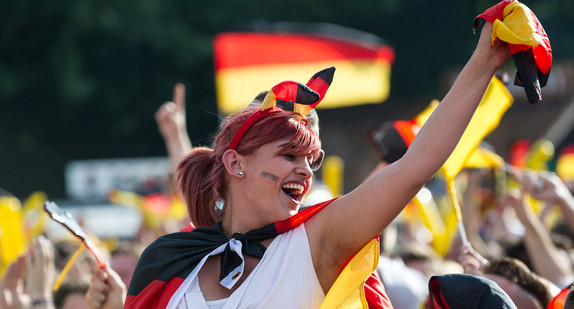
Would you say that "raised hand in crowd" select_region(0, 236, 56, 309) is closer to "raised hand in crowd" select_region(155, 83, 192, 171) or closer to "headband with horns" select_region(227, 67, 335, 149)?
"raised hand in crowd" select_region(155, 83, 192, 171)

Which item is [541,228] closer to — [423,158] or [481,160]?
[481,160]

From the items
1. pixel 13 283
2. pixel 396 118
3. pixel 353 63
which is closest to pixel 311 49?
pixel 353 63

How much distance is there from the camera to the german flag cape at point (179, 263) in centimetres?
216

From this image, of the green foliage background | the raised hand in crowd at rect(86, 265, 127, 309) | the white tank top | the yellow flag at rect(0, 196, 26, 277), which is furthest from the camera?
the green foliage background

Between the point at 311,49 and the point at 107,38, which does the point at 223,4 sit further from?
the point at 311,49

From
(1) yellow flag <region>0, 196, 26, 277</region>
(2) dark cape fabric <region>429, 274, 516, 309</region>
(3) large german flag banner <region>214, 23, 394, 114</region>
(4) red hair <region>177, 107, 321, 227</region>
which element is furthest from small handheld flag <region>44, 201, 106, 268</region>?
(3) large german flag banner <region>214, 23, 394, 114</region>

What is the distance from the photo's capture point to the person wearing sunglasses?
1.94 m

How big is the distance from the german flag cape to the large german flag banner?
3627mm

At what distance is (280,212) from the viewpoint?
87.7 inches

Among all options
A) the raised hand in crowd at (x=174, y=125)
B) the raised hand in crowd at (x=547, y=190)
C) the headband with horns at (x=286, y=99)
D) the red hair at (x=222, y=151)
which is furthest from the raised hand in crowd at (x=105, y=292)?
the raised hand in crowd at (x=547, y=190)

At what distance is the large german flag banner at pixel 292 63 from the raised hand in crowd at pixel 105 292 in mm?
3199

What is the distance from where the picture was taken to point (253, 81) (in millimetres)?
6199

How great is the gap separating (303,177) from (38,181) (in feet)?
54.3

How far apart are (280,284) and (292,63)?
17.2 feet
